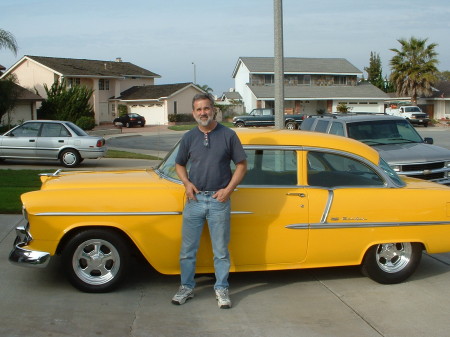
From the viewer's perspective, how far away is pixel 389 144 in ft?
38.5

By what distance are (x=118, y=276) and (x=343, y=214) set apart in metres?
2.28

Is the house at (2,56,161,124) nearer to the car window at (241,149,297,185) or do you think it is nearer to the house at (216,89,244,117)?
the house at (216,89,244,117)

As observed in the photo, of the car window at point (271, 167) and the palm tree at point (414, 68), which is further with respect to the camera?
the palm tree at point (414, 68)

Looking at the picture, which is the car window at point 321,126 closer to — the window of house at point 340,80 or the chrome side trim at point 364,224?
the chrome side trim at point 364,224

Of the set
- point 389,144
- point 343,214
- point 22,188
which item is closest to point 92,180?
point 343,214

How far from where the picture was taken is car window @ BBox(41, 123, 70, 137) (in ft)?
62.0

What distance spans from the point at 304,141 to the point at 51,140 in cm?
1438

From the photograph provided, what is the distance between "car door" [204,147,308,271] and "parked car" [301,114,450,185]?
545cm

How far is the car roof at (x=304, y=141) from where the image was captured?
593 cm

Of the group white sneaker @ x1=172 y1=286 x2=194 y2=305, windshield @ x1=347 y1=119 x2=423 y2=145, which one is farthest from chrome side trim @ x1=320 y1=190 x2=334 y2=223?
windshield @ x1=347 y1=119 x2=423 y2=145

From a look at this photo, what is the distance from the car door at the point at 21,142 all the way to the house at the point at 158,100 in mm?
39906

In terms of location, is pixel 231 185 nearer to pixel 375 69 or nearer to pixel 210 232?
pixel 210 232

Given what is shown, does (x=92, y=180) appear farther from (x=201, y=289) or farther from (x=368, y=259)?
(x=368, y=259)

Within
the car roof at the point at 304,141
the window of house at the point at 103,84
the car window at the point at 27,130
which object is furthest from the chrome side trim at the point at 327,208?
the window of house at the point at 103,84
